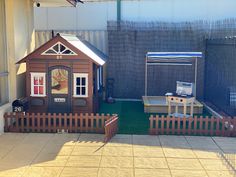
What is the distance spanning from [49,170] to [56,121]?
3.37 meters

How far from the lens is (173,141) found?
→ 8297 millimetres

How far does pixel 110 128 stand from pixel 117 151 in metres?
1.03

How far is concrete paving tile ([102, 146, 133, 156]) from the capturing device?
7266mm

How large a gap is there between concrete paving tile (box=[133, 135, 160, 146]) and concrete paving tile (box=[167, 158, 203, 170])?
1.11 m

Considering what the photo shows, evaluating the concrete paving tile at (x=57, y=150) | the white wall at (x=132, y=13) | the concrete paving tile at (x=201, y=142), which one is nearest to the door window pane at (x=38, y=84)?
the concrete paving tile at (x=57, y=150)

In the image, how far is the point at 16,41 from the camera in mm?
9883

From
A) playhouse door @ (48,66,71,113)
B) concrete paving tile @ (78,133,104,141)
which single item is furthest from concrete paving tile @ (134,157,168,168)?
playhouse door @ (48,66,71,113)

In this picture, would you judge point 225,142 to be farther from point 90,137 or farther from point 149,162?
point 90,137

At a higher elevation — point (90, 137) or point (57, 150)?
point (90, 137)

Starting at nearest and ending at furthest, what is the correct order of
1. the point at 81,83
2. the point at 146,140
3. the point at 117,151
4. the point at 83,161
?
the point at 83,161, the point at 117,151, the point at 146,140, the point at 81,83

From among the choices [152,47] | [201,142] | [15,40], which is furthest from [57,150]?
[152,47]

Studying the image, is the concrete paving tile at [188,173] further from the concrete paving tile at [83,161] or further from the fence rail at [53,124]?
the fence rail at [53,124]

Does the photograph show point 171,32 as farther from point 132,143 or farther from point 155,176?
point 155,176

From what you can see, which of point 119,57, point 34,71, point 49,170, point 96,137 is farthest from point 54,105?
point 119,57
